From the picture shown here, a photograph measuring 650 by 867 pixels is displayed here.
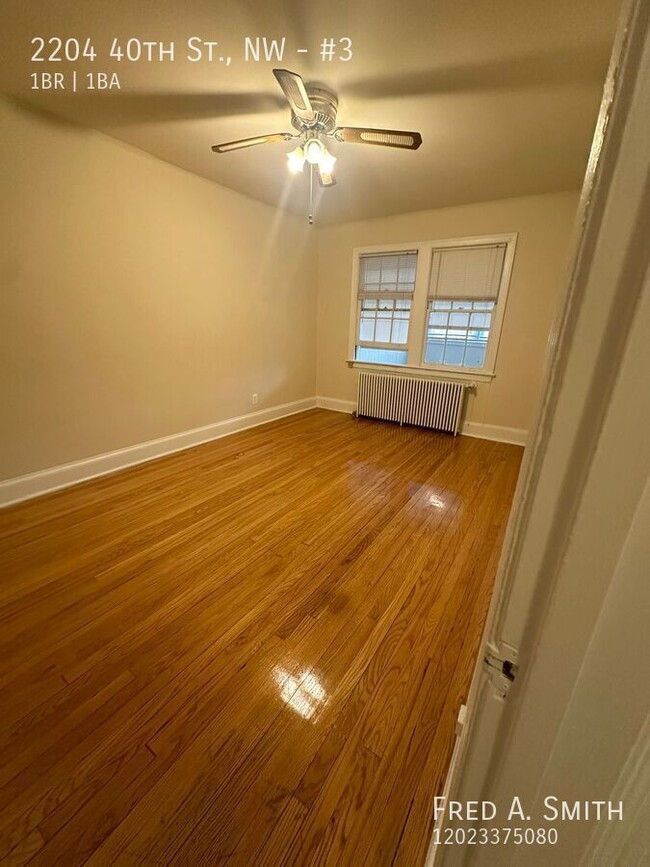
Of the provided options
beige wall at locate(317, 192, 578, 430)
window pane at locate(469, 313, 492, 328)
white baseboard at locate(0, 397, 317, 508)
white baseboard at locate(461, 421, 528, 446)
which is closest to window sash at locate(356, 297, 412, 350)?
beige wall at locate(317, 192, 578, 430)

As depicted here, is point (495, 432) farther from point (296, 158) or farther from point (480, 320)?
point (296, 158)

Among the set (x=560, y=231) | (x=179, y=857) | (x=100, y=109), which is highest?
(x=100, y=109)

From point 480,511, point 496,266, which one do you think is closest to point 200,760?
point 480,511

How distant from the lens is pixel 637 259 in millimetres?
257

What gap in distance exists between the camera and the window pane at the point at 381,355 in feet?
14.2

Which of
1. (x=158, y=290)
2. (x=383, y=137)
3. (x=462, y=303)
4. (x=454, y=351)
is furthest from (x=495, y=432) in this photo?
(x=158, y=290)

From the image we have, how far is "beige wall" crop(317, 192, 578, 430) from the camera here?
3.21m

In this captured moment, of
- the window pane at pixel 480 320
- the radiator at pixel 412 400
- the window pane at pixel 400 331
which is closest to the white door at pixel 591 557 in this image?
the radiator at pixel 412 400

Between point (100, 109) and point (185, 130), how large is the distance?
51 cm

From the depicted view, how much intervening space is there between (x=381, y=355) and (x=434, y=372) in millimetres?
790

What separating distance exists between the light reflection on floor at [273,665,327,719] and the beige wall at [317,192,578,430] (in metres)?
2.88

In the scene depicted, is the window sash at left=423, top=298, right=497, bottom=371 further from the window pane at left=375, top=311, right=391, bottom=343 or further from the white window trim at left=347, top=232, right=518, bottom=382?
the window pane at left=375, top=311, right=391, bottom=343

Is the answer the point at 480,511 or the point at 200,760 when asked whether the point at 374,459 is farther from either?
the point at 200,760

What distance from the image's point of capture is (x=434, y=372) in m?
4.08
